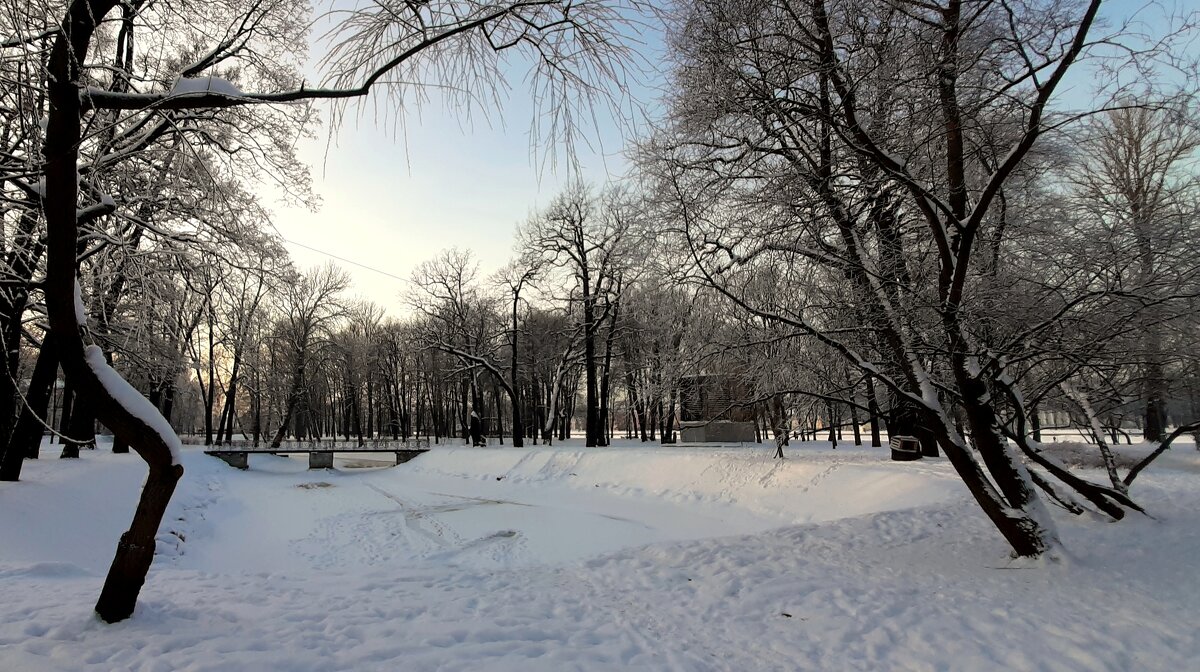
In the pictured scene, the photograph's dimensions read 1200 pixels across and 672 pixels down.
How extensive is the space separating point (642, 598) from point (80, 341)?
479 centimetres

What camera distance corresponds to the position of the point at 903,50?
5980mm

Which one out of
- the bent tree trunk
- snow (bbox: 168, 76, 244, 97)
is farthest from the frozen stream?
snow (bbox: 168, 76, 244, 97)

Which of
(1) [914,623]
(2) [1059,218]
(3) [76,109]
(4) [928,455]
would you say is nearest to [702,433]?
(4) [928,455]

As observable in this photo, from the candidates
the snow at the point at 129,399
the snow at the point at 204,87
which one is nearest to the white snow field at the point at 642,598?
the snow at the point at 129,399

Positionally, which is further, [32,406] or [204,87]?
[32,406]

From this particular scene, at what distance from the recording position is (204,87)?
12.1 ft

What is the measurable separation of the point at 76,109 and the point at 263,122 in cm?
371

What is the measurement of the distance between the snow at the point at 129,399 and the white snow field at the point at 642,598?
4.07 ft

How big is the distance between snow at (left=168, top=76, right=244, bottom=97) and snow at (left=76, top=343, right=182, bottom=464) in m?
1.63

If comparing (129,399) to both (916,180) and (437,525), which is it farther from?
(437,525)

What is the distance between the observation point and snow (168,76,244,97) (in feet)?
12.0

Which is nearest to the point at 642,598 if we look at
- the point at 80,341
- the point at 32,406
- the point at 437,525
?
the point at 80,341

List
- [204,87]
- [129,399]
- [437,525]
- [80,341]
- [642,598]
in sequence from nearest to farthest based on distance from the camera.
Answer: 1. [204,87]
2. [80,341]
3. [129,399]
4. [642,598]
5. [437,525]

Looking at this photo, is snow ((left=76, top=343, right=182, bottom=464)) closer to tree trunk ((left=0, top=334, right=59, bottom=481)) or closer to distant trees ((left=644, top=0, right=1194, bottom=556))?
distant trees ((left=644, top=0, right=1194, bottom=556))
